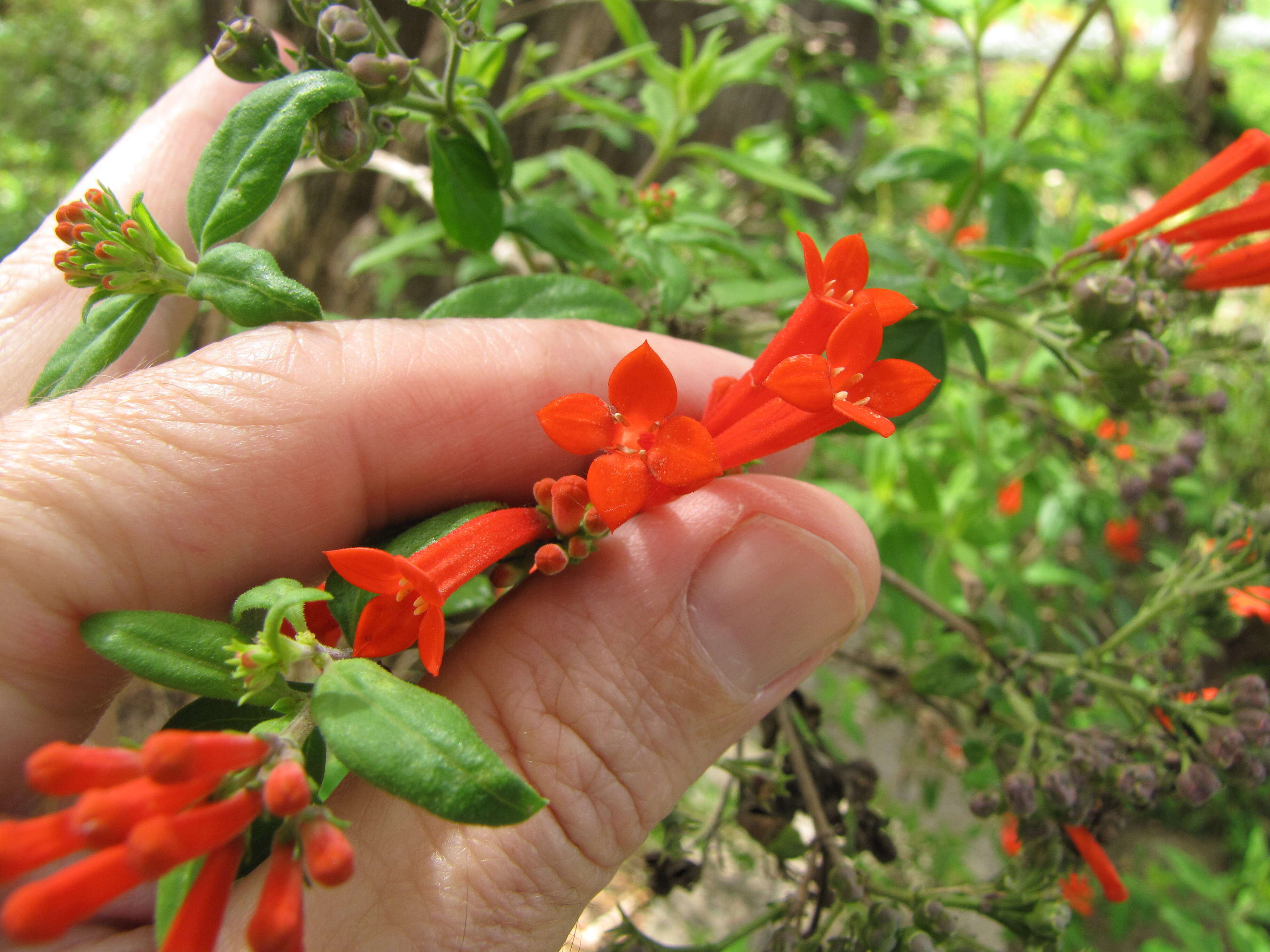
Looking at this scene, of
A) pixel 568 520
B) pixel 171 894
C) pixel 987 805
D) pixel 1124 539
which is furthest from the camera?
pixel 1124 539

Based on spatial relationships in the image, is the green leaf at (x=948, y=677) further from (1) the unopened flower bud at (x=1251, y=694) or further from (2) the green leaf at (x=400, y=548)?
(2) the green leaf at (x=400, y=548)

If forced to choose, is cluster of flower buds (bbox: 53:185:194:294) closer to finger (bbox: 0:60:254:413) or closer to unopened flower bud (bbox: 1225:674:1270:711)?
finger (bbox: 0:60:254:413)

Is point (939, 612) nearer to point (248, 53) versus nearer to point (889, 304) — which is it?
point (889, 304)

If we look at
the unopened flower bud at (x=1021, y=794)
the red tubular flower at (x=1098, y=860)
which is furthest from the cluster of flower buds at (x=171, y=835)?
the red tubular flower at (x=1098, y=860)

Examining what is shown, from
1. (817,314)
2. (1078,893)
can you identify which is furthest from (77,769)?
(1078,893)

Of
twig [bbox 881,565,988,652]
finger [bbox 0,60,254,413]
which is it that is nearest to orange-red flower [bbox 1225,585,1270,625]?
twig [bbox 881,565,988,652]

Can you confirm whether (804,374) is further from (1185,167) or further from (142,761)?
(1185,167)

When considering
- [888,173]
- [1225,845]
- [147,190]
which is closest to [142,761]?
[147,190]
